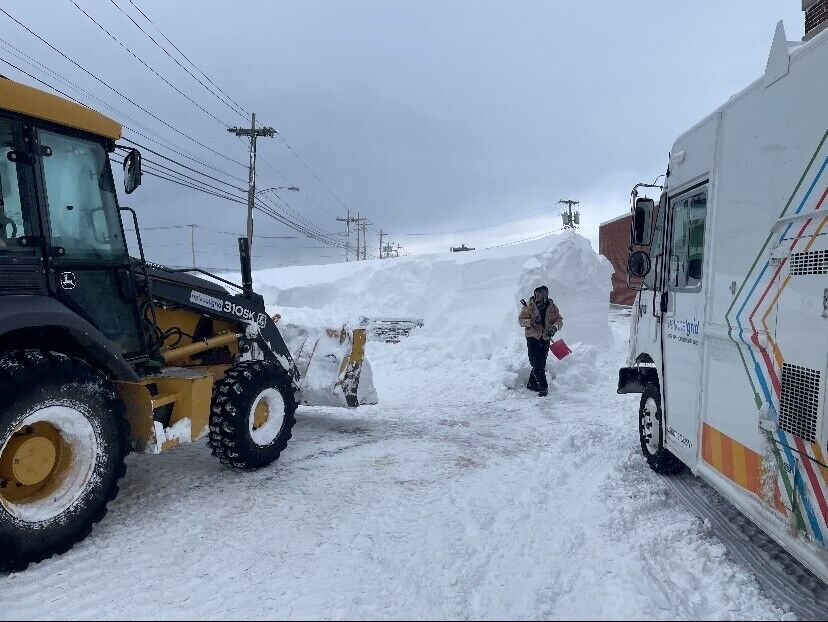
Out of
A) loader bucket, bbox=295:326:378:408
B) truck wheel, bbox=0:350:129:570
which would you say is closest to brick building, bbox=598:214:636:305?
loader bucket, bbox=295:326:378:408

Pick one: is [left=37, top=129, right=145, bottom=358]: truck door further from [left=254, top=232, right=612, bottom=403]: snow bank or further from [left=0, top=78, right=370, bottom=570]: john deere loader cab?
[left=254, top=232, right=612, bottom=403]: snow bank

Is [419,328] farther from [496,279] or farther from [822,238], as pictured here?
[822,238]

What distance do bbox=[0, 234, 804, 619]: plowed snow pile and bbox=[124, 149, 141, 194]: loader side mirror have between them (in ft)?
7.90

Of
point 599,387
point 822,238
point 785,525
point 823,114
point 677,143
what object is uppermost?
point 677,143

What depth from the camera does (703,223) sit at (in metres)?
4.18

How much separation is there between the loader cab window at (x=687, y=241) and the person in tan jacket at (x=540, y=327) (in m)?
4.00

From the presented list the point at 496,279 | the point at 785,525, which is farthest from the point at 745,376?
the point at 496,279

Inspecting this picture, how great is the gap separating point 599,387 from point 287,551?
275 inches

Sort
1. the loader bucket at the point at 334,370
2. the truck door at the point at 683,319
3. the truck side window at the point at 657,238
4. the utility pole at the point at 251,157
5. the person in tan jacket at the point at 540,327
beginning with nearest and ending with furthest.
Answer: the truck door at the point at 683,319, the truck side window at the point at 657,238, the loader bucket at the point at 334,370, the person in tan jacket at the point at 540,327, the utility pole at the point at 251,157

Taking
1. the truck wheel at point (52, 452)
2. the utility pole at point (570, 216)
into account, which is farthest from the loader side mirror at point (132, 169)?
the utility pole at point (570, 216)

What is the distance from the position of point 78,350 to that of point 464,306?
577 inches

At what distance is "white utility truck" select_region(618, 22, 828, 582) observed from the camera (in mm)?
2803

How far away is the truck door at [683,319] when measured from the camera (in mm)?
4117

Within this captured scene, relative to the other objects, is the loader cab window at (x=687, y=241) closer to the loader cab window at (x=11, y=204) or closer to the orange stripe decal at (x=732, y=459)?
the orange stripe decal at (x=732, y=459)
